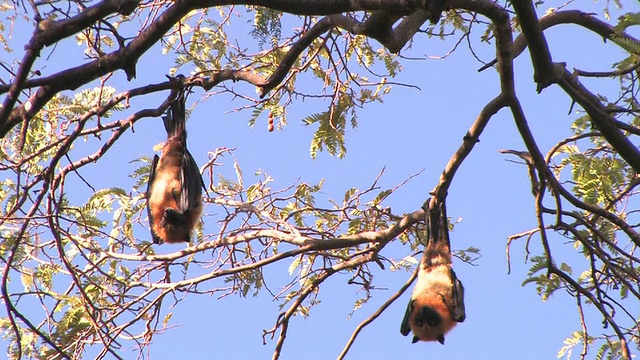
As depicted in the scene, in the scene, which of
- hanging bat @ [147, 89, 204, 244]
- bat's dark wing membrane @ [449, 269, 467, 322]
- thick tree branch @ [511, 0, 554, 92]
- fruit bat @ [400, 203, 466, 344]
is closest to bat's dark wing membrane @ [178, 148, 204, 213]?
hanging bat @ [147, 89, 204, 244]

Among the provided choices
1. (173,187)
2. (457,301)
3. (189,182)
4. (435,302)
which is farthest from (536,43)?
(173,187)

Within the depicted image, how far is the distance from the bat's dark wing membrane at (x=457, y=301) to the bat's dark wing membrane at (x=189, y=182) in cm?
251

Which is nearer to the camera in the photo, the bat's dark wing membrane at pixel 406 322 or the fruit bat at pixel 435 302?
the fruit bat at pixel 435 302

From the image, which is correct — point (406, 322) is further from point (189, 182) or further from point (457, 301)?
point (189, 182)

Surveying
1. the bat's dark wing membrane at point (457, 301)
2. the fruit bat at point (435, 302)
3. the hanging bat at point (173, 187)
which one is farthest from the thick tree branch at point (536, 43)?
the hanging bat at point (173, 187)

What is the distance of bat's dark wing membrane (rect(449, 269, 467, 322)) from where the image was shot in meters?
7.51

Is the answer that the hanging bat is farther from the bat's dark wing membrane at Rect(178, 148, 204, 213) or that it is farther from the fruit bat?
the fruit bat

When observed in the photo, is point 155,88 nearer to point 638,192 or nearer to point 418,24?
point 418,24

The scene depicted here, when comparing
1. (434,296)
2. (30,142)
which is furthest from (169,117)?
(434,296)

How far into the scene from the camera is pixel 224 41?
8227mm

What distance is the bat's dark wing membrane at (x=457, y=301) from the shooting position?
7.51 m

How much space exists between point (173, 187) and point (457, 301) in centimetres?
287

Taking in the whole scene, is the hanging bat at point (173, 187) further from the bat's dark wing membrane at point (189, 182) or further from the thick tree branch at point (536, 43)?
the thick tree branch at point (536, 43)

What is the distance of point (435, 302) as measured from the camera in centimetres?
766
